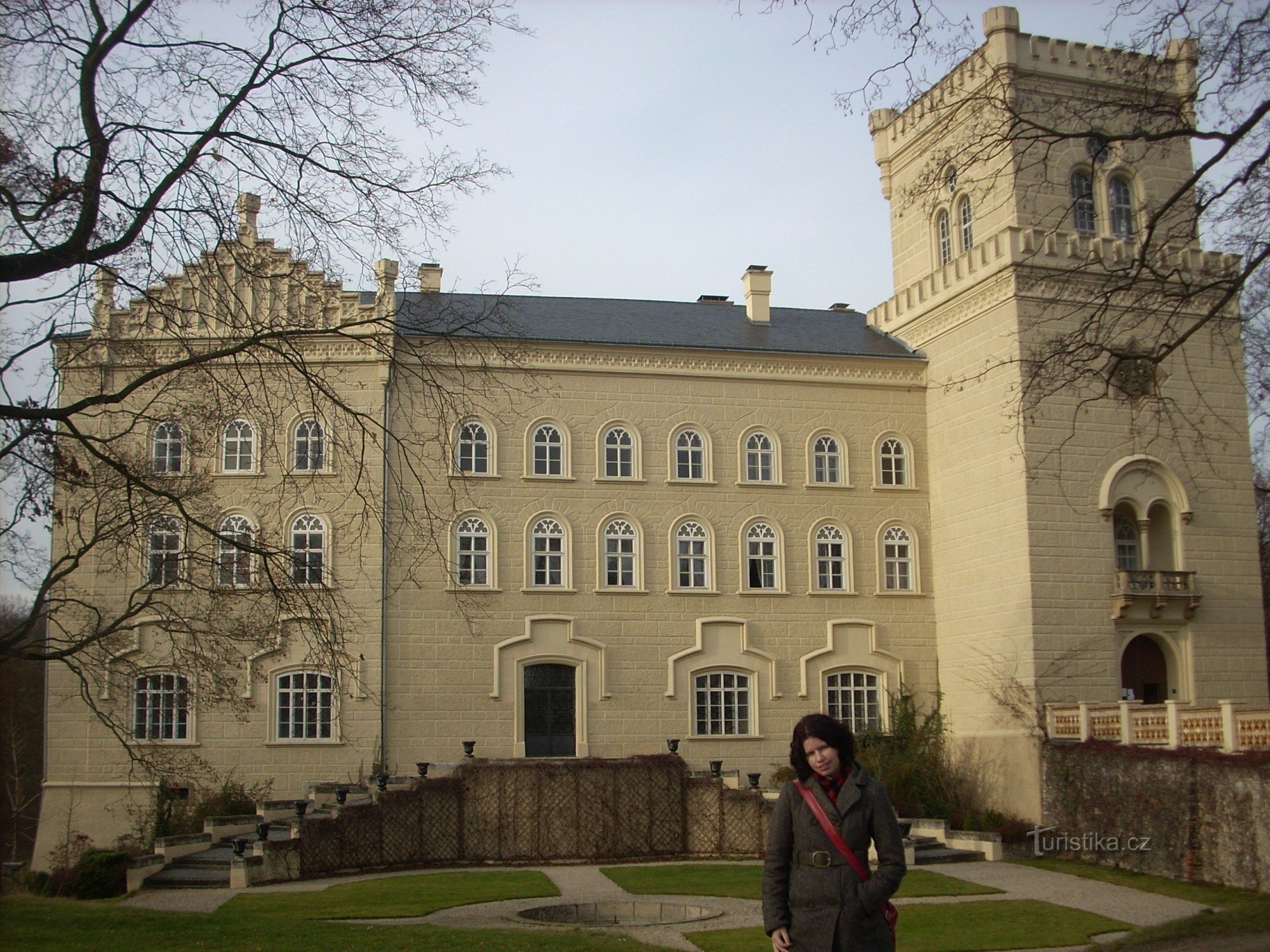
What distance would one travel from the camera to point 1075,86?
102 feet

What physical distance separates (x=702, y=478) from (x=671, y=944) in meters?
17.0

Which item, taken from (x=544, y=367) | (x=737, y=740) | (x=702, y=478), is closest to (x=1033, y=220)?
(x=702, y=478)

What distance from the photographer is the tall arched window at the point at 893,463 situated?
105 feet

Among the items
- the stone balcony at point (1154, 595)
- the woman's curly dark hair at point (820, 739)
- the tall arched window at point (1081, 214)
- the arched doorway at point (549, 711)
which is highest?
the tall arched window at point (1081, 214)

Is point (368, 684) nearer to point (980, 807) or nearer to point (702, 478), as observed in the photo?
point (702, 478)

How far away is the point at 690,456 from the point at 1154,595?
10698 mm

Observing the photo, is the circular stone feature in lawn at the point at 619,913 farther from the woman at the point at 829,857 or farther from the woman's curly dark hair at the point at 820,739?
the woman's curly dark hair at the point at 820,739

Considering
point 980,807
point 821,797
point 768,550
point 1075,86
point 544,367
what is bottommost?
point 980,807

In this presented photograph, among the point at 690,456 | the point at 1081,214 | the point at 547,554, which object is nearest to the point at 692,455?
the point at 690,456

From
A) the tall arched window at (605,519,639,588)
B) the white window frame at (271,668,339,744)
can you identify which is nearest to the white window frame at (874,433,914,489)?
the tall arched window at (605,519,639,588)

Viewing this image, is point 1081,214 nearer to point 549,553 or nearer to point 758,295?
point 758,295

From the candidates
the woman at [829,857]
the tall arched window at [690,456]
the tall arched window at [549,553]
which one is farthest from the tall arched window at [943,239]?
the woman at [829,857]

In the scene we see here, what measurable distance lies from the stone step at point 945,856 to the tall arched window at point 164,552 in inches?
544

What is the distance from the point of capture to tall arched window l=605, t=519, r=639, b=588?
30141 millimetres
